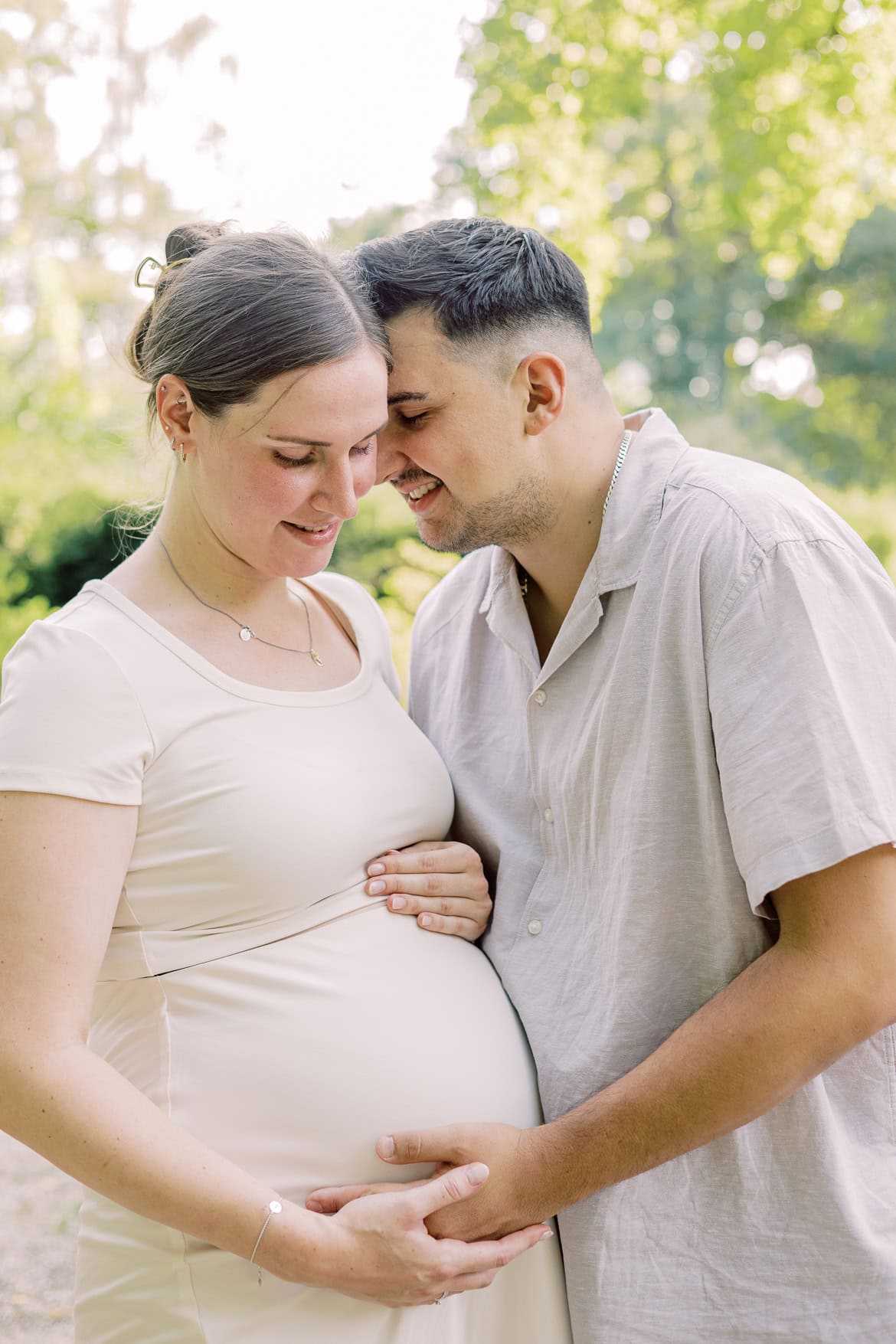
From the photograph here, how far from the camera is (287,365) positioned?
1.87 m

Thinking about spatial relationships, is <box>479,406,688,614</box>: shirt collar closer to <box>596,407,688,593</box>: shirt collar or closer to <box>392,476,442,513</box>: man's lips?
<box>596,407,688,593</box>: shirt collar

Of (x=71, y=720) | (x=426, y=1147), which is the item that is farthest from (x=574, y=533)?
(x=426, y=1147)

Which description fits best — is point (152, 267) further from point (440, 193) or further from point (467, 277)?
point (440, 193)

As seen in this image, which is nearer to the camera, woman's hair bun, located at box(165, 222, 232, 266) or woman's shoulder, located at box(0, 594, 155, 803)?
woman's shoulder, located at box(0, 594, 155, 803)

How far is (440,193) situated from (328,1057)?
23.6m

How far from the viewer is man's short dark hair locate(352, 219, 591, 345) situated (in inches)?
83.0

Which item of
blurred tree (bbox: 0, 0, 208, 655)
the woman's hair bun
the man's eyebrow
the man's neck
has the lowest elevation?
blurred tree (bbox: 0, 0, 208, 655)

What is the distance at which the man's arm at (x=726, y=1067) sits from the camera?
1.62 metres

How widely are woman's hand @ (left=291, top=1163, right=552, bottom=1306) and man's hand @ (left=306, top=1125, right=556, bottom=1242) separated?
0.9 inches

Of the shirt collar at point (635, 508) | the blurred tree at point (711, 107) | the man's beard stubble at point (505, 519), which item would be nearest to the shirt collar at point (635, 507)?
the shirt collar at point (635, 508)

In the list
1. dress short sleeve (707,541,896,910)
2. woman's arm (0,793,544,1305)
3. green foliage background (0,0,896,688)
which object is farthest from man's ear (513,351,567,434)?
woman's arm (0,793,544,1305)

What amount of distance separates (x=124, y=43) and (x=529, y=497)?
1986 cm

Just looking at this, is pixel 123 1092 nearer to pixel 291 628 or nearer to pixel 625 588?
pixel 291 628

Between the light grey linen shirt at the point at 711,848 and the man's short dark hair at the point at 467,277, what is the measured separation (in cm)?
39
